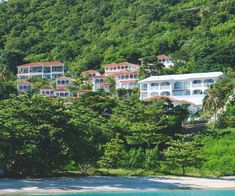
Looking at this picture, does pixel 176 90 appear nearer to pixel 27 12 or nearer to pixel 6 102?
pixel 6 102

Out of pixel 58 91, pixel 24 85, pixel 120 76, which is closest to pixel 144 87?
pixel 58 91

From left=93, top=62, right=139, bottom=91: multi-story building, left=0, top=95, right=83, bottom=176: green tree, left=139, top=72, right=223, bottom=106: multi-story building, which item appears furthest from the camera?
left=93, top=62, right=139, bottom=91: multi-story building

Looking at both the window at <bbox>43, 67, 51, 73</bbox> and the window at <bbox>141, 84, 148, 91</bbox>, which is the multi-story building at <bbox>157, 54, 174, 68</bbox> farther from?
the window at <bbox>43, 67, 51, 73</bbox>

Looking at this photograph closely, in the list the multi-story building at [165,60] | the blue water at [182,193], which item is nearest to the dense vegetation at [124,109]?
the multi-story building at [165,60]

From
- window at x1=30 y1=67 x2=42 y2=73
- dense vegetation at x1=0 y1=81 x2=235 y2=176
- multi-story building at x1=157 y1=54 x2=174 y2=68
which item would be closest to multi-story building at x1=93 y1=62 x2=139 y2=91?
Answer: multi-story building at x1=157 y1=54 x2=174 y2=68

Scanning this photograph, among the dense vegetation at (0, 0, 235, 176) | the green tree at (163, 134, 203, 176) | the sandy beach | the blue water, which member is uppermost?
the dense vegetation at (0, 0, 235, 176)

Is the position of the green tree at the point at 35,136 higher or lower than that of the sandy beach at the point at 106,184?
higher

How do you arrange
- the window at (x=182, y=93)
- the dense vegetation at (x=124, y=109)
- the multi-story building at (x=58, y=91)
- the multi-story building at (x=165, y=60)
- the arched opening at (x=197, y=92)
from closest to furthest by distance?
the dense vegetation at (x=124, y=109)
the arched opening at (x=197, y=92)
the window at (x=182, y=93)
the multi-story building at (x=58, y=91)
the multi-story building at (x=165, y=60)

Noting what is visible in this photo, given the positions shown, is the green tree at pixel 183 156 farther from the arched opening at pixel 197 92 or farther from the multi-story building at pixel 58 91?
the multi-story building at pixel 58 91
